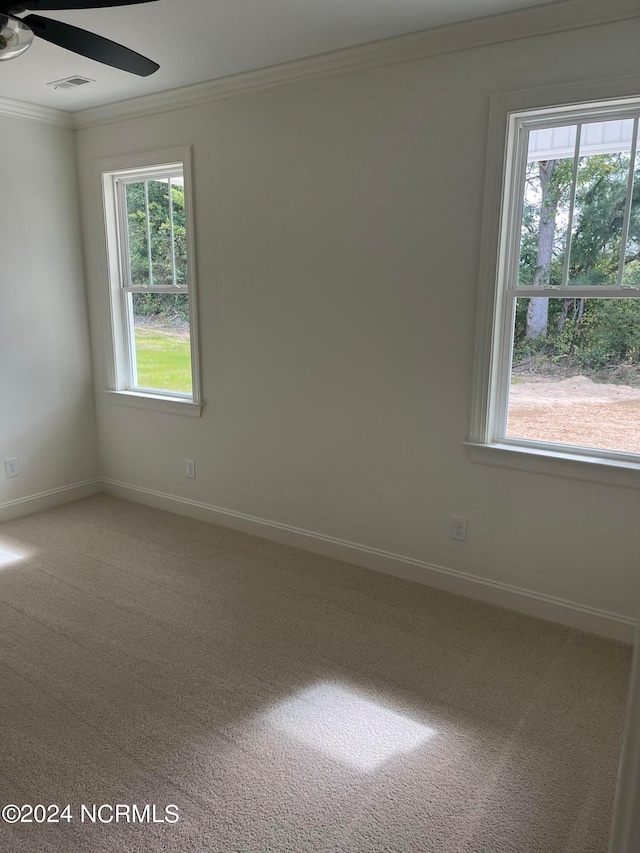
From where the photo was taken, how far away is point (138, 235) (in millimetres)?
4273

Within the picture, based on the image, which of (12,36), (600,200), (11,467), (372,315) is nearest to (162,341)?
(11,467)

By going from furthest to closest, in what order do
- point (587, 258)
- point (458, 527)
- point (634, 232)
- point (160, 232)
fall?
point (160, 232)
point (458, 527)
point (587, 258)
point (634, 232)

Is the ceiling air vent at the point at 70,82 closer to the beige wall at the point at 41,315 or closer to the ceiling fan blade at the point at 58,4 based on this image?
the beige wall at the point at 41,315

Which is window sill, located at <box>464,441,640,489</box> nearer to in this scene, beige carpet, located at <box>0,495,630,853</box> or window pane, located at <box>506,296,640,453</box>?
window pane, located at <box>506,296,640,453</box>

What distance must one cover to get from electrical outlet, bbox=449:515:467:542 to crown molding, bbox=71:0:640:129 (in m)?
2.16

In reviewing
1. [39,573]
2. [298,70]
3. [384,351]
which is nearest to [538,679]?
[384,351]

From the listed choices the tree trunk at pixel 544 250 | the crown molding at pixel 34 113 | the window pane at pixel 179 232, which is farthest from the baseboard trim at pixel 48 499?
the tree trunk at pixel 544 250

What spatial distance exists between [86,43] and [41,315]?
8.56 ft

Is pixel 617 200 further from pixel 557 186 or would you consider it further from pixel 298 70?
pixel 298 70

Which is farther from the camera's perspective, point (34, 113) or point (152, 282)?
point (152, 282)

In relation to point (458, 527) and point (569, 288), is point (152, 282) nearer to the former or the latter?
point (458, 527)

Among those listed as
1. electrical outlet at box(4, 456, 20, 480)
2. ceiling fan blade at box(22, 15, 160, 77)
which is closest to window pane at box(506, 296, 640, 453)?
ceiling fan blade at box(22, 15, 160, 77)

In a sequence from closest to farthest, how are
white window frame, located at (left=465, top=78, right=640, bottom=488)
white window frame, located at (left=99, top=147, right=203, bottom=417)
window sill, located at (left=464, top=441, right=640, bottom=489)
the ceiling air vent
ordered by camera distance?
white window frame, located at (left=465, top=78, right=640, bottom=488)
window sill, located at (left=464, top=441, right=640, bottom=489)
the ceiling air vent
white window frame, located at (left=99, top=147, right=203, bottom=417)

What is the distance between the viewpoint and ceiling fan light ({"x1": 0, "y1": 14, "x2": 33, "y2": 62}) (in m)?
1.74
